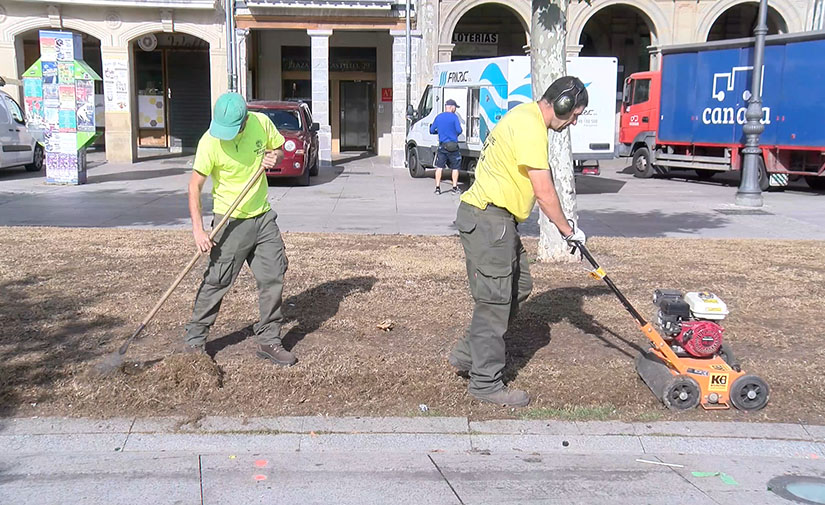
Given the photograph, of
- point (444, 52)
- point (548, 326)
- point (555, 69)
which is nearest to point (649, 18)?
point (444, 52)

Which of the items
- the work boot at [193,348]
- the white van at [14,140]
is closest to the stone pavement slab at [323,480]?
the work boot at [193,348]

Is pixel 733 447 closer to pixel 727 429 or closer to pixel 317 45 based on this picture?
pixel 727 429

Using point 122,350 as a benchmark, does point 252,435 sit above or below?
below

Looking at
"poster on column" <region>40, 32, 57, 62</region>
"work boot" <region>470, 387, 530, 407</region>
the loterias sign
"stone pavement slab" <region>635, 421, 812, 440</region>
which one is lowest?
"stone pavement slab" <region>635, 421, 812, 440</region>

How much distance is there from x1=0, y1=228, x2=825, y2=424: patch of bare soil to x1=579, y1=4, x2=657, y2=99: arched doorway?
1920cm

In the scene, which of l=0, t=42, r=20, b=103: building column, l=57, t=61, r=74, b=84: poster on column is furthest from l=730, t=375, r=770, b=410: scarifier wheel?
l=0, t=42, r=20, b=103: building column

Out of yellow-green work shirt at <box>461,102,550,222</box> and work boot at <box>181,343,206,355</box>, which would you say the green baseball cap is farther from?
yellow-green work shirt at <box>461,102,550,222</box>

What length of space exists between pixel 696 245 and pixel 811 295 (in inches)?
106

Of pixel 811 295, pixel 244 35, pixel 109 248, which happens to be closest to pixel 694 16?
pixel 244 35

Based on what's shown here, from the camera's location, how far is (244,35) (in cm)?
2294

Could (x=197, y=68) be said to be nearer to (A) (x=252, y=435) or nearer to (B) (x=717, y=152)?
(B) (x=717, y=152)

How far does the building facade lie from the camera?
22.2 metres

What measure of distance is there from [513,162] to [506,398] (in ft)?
4.70

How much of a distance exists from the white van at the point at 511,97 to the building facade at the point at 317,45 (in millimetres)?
5513
